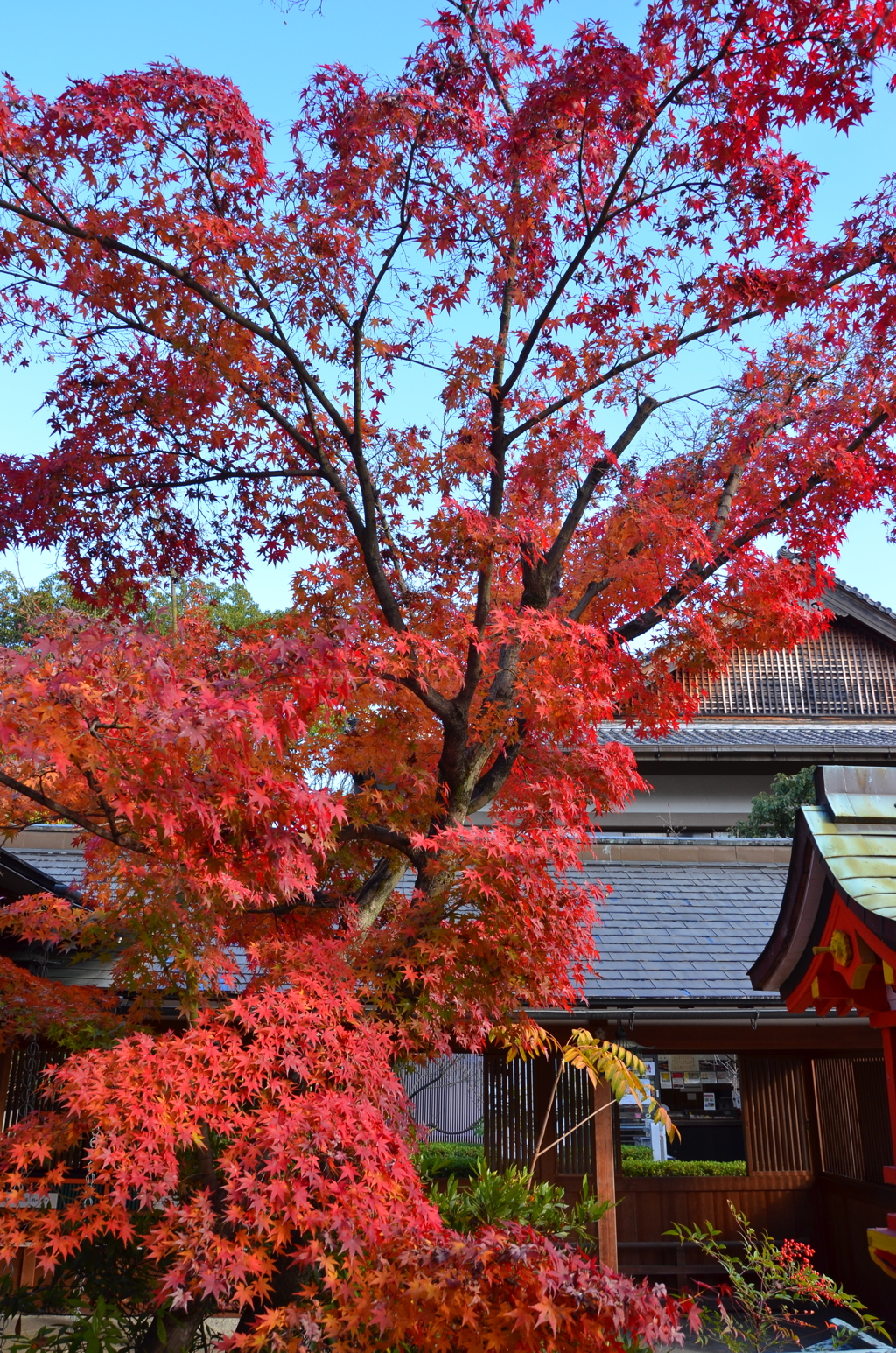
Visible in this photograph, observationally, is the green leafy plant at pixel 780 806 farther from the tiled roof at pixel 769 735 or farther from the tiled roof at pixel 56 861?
the tiled roof at pixel 56 861

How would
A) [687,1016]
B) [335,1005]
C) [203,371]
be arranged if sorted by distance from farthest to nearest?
[687,1016] < [203,371] < [335,1005]

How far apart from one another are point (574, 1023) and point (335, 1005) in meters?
4.35

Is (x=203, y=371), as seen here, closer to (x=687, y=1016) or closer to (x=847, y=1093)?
(x=687, y=1016)

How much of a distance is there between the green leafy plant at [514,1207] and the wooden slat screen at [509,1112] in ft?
4.86

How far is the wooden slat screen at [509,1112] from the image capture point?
9.10 m

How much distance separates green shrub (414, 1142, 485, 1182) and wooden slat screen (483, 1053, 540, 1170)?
0.25 meters

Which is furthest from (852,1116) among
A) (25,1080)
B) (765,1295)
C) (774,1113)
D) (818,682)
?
(818,682)

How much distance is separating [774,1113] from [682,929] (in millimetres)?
2256

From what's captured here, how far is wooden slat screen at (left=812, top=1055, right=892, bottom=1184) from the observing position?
8.91 metres

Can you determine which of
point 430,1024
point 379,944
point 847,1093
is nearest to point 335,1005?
point 379,944

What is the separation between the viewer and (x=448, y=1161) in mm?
10844

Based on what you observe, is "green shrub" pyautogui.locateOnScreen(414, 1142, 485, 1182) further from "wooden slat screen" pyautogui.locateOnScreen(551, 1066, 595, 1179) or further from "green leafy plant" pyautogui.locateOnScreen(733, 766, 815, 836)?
"green leafy plant" pyautogui.locateOnScreen(733, 766, 815, 836)

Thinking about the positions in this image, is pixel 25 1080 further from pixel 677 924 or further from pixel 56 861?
pixel 677 924

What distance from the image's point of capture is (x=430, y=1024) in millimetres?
5277
